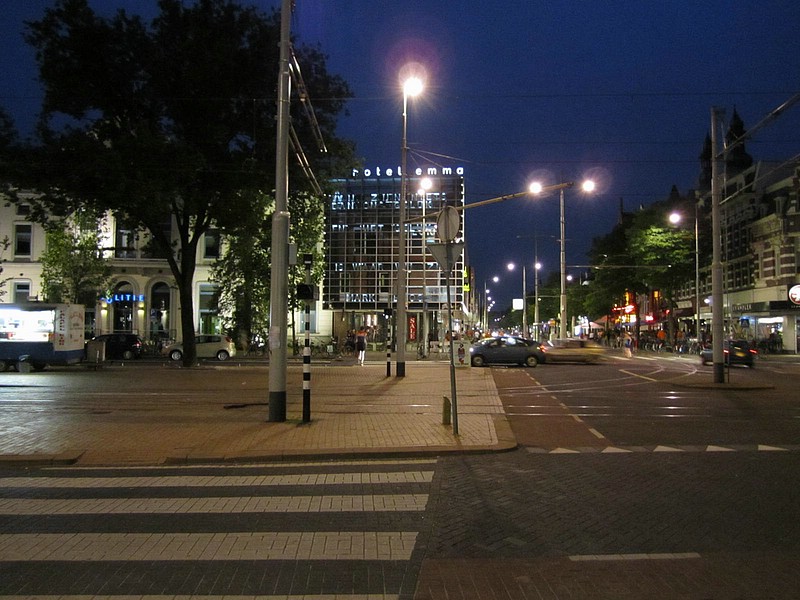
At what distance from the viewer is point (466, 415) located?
13773mm

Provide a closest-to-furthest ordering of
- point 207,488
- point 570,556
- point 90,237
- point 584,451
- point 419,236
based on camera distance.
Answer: point 570,556
point 207,488
point 584,451
point 90,237
point 419,236

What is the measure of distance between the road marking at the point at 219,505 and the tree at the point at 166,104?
66.5ft

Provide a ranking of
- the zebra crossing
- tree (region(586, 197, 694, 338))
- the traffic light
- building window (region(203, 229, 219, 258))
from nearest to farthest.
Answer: the zebra crossing, the traffic light, building window (region(203, 229, 219, 258)), tree (region(586, 197, 694, 338))

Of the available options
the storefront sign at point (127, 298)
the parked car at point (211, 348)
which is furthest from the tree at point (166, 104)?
the storefront sign at point (127, 298)

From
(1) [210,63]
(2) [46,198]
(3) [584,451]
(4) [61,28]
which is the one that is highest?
(4) [61,28]

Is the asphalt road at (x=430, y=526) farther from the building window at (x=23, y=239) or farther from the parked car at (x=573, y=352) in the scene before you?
the building window at (x=23, y=239)

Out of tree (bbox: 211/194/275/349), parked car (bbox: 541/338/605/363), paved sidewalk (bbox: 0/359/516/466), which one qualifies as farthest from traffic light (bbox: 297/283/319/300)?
tree (bbox: 211/194/275/349)

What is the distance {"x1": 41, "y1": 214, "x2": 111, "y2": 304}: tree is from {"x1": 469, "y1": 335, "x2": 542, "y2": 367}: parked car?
25.1 meters

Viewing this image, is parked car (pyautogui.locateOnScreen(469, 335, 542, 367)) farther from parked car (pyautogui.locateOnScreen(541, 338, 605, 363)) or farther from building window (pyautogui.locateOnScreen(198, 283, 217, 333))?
building window (pyautogui.locateOnScreen(198, 283, 217, 333))

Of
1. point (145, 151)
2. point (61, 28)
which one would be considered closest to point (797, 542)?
point (145, 151)

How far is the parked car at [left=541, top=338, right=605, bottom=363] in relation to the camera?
114 ft

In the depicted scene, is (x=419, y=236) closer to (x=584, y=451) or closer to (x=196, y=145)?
(x=196, y=145)

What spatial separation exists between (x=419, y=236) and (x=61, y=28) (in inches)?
1470

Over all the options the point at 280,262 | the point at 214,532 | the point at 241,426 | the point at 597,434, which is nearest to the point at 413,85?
the point at 280,262
